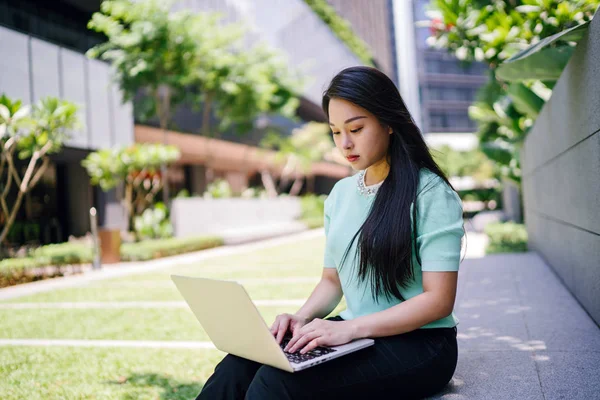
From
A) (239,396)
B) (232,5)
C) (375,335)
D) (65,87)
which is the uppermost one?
(232,5)

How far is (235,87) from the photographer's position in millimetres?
20016

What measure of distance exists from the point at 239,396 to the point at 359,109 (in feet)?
3.88

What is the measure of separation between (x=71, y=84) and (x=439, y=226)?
58.7 ft

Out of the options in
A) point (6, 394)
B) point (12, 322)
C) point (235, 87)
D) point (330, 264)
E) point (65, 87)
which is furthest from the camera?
point (235, 87)

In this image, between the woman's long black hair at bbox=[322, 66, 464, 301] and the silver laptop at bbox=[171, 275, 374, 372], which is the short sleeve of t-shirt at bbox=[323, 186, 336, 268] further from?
the silver laptop at bbox=[171, 275, 374, 372]

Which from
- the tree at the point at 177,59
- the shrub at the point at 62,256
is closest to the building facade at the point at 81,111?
the tree at the point at 177,59

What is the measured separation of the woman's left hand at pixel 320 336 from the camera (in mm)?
1989

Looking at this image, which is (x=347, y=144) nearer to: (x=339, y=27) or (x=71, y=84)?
(x=71, y=84)

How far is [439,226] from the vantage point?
2.15m

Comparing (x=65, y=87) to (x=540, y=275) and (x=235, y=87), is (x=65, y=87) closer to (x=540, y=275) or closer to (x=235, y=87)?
(x=235, y=87)

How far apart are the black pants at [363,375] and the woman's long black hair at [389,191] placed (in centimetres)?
24

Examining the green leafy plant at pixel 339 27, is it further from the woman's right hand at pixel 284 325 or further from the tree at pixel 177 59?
the woman's right hand at pixel 284 325

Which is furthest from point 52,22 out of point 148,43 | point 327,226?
point 327,226

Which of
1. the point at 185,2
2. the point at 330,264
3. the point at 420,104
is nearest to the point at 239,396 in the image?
the point at 330,264
